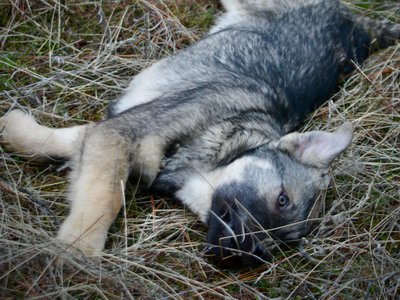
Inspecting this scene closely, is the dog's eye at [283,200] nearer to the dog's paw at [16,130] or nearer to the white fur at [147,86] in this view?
the white fur at [147,86]

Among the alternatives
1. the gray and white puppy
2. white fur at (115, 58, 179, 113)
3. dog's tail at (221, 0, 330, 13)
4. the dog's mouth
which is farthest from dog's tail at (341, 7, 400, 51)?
the dog's mouth

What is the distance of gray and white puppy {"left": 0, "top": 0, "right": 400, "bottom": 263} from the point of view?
3799 mm

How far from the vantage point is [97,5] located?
563 centimetres

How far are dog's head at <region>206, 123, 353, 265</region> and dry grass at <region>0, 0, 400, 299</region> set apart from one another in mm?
155

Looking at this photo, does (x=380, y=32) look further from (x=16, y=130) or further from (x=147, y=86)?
(x=16, y=130)

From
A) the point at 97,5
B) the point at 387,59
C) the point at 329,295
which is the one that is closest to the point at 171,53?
the point at 97,5

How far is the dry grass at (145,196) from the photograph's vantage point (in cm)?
346

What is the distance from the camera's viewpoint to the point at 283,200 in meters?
3.90

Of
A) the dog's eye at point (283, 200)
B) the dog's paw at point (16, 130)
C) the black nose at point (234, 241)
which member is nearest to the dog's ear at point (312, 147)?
the dog's eye at point (283, 200)

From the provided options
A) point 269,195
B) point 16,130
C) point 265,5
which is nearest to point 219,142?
point 269,195

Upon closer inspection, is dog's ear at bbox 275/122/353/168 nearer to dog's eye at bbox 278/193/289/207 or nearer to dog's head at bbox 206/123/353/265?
dog's head at bbox 206/123/353/265

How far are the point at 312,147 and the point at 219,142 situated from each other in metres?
0.58

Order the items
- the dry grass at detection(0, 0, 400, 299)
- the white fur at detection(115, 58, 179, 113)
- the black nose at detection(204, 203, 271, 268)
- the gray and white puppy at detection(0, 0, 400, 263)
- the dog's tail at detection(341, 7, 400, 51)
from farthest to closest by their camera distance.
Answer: the dog's tail at detection(341, 7, 400, 51)
the white fur at detection(115, 58, 179, 113)
the gray and white puppy at detection(0, 0, 400, 263)
the black nose at detection(204, 203, 271, 268)
the dry grass at detection(0, 0, 400, 299)

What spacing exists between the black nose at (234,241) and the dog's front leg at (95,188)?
0.58m
